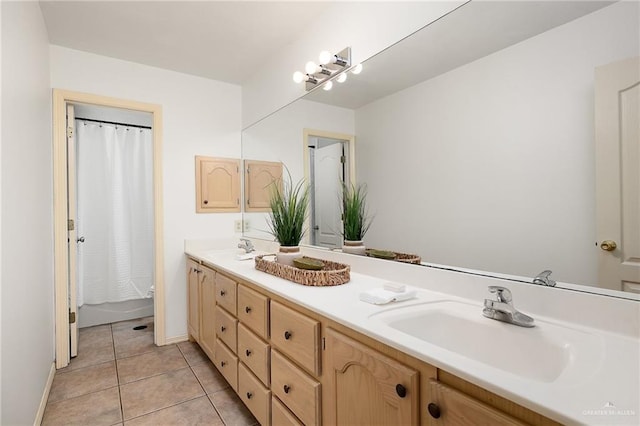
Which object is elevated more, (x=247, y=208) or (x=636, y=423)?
(x=247, y=208)

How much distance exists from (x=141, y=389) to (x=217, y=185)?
1694 mm

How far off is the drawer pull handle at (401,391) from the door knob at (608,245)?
0.70m

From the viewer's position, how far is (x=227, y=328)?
197cm

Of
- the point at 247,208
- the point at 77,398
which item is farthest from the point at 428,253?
the point at 77,398

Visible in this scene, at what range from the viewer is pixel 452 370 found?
704mm

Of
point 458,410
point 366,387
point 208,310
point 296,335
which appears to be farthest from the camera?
point 208,310

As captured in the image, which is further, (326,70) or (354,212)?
(326,70)

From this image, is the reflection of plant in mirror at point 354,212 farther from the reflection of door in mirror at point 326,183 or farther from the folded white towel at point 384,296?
the folded white towel at point 384,296

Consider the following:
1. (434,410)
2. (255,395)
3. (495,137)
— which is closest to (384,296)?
(434,410)

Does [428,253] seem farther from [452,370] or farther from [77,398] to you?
[77,398]

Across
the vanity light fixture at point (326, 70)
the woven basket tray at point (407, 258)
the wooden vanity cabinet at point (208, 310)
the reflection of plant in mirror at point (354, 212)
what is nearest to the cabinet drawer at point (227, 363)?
the wooden vanity cabinet at point (208, 310)

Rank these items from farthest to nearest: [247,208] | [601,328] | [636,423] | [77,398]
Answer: [247,208] < [77,398] < [601,328] < [636,423]

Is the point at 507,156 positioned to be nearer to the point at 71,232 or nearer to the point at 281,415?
the point at 281,415

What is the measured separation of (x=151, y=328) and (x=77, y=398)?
1.21 meters
